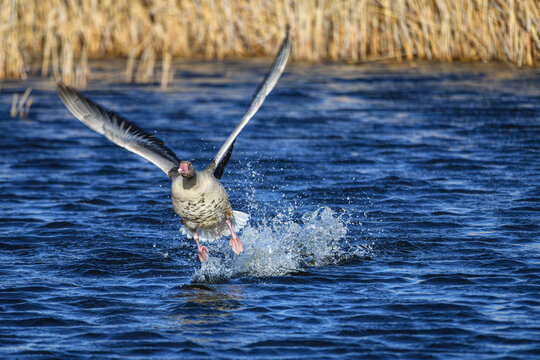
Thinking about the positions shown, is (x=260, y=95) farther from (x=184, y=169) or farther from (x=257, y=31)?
(x=257, y=31)

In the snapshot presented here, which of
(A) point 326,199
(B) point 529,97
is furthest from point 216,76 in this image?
(A) point 326,199

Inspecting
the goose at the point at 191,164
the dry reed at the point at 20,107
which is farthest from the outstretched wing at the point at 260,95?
the dry reed at the point at 20,107

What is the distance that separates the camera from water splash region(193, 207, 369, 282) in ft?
26.5

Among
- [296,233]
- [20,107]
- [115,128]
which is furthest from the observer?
[20,107]

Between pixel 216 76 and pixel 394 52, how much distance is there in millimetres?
4262

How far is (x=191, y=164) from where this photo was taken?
324 inches

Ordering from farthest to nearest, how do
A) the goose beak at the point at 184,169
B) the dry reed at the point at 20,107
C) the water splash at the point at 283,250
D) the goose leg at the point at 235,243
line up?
the dry reed at the point at 20,107 < the goose leg at the point at 235,243 < the water splash at the point at 283,250 < the goose beak at the point at 184,169

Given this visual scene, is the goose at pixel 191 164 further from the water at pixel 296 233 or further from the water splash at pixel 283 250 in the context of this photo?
the water at pixel 296 233

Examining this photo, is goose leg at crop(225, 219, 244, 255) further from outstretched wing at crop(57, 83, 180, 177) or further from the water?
outstretched wing at crop(57, 83, 180, 177)

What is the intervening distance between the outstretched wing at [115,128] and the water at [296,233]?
87cm

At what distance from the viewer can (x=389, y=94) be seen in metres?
17.3

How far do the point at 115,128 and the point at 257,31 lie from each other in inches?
519

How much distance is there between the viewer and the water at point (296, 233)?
645 centimetres

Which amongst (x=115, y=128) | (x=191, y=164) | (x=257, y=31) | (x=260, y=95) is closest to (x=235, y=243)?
(x=191, y=164)
